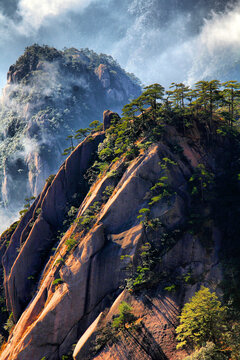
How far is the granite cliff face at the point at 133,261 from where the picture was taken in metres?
25.7

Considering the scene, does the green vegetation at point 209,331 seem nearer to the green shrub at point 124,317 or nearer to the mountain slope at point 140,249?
the mountain slope at point 140,249

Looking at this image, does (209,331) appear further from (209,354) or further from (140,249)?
(140,249)

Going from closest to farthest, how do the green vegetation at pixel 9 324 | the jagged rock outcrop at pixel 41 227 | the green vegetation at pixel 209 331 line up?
the green vegetation at pixel 209 331 → the jagged rock outcrop at pixel 41 227 → the green vegetation at pixel 9 324

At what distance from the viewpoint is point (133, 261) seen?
28.7 m

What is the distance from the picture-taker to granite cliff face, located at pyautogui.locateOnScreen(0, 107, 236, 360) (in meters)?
25.7

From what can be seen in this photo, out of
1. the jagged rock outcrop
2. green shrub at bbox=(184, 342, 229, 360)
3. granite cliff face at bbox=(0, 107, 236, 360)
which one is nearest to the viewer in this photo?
green shrub at bbox=(184, 342, 229, 360)

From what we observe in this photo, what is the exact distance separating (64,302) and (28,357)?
798 cm


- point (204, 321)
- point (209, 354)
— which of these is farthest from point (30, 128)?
point (209, 354)

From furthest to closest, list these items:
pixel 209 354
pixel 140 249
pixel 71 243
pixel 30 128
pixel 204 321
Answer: pixel 30 128
pixel 71 243
pixel 140 249
pixel 204 321
pixel 209 354

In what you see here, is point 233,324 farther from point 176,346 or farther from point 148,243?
point 148,243

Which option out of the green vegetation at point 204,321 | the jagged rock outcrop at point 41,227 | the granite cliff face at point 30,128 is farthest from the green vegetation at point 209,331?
the granite cliff face at point 30,128

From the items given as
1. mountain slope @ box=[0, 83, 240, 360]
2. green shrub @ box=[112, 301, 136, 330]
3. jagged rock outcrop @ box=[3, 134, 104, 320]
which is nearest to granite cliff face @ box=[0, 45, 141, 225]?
jagged rock outcrop @ box=[3, 134, 104, 320]

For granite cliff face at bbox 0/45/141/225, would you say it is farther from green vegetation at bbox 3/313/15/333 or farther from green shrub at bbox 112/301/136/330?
green shrub at bbox 112/301/136/330

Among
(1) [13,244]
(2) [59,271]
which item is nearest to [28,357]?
(2) [59,271]
